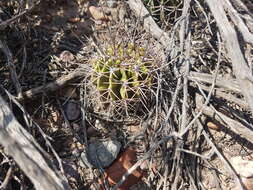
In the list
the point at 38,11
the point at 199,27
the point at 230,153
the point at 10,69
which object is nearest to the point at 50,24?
the point at 38,11

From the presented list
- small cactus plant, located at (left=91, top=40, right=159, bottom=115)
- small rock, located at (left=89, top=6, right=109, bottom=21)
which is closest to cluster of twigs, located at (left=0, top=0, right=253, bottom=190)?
small cactus plant, located at (left=91, top=40, right=159, bottom=115)

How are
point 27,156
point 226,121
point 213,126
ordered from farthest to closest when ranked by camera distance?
point 213,126
point 226,121
point 27,156

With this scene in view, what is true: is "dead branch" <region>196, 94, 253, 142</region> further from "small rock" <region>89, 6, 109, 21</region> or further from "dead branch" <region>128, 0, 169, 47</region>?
"small rock" <region>89, 6, 109, 21</region>

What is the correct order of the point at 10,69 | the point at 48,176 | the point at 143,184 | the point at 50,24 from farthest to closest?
1. the point at 50,24
2. the point at 10,69
3. the point at 143,184
4. the point at 48,176

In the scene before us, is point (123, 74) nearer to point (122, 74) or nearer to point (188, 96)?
point (122, 74)

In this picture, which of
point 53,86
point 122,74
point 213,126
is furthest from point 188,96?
point 53,86

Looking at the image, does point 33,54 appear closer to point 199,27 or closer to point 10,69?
point 10,69
